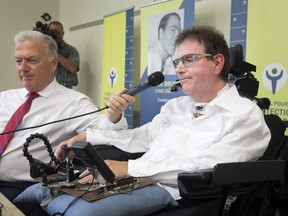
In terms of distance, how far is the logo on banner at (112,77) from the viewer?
3352 mm

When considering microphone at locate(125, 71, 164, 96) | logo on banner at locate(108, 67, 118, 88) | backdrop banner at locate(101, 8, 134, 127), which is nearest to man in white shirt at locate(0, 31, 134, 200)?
microphone at locate(125, 71, 164, 96)

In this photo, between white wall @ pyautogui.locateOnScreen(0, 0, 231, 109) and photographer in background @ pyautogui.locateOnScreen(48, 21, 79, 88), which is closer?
photographer in background @ pyautogui.locateOnScreen(48, 21, 79, 88)

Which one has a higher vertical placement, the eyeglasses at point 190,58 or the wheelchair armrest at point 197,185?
the eyeglasses at point 190,58

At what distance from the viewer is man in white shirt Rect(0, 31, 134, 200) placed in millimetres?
1751

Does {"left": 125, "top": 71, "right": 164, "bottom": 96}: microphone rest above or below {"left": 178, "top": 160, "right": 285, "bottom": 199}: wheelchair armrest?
above

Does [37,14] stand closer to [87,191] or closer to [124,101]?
[124,101]

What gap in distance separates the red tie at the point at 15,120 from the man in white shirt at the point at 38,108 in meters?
0.02

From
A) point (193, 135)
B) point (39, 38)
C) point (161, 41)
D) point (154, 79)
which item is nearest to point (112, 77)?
point (161, 41)

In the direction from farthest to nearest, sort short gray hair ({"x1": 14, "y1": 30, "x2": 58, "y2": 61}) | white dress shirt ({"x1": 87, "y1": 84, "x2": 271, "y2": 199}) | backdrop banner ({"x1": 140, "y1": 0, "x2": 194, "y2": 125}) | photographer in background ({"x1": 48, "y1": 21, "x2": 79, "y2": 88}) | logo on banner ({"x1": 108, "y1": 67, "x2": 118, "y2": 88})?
photographer in background ({"x1": 48, "y1": 21, "x2": 79, "y2": 88}), logo on banner ({"x1": 108, "y1": 67, "x2": 118, "y2": 88}), backdrop banner ({"x1": 140, "y1": 0, "x2": 194, "y2": 125}), short gray hair ({"x1": 14, "y1": 30, "x2": 58, "y2": 61}), white dress shirt ({"x1": 87, "y1": 84, "x2": 271, "y2": 199})

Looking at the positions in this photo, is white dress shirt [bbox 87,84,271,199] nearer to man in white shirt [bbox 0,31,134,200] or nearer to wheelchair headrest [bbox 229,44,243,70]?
wheelchair headrest [bbox 229,44,243,70]

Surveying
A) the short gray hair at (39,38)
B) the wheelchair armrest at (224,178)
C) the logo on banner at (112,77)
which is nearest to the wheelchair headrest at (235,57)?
the wheelchair armrest at (224,178)

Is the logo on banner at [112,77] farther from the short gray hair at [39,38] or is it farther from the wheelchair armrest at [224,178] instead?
the wheelchair armrest at [224,178]

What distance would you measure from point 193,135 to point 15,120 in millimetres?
1036

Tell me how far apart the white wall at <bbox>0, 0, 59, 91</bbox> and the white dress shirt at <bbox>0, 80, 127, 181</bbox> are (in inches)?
124
